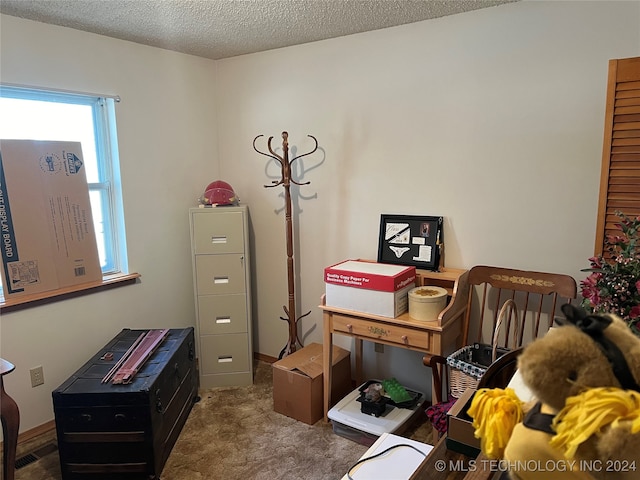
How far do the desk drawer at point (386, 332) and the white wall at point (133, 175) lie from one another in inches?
54.3

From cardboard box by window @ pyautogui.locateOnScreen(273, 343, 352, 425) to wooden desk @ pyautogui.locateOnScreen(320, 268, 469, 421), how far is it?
0.06m

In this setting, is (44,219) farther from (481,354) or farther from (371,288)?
(481,354)

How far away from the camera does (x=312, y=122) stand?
9.75 feet

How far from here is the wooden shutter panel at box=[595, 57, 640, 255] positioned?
64.1 inches

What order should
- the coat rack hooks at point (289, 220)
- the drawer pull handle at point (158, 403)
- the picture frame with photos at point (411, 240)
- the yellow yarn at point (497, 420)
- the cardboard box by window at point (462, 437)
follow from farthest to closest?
the coat rack hooks at point (289, 220)
the picture frame with photos at point (411, 240)
the drawer pull handle at point (158, 403)
the cardboard box by window at point (462, 437)
the yellow yarn at point (497, 420)

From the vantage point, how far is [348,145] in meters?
2.85

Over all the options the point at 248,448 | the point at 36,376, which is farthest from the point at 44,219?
the point at 248,448

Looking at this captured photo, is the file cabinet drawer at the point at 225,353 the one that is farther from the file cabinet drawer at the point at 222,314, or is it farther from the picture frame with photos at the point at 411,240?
the picture frame with photos at the point at 411,240

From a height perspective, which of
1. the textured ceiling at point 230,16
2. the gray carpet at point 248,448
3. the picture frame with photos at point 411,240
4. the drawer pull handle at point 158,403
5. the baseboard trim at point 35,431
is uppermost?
the textured ceiling at point 230,16

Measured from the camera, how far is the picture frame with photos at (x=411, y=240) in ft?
8.45

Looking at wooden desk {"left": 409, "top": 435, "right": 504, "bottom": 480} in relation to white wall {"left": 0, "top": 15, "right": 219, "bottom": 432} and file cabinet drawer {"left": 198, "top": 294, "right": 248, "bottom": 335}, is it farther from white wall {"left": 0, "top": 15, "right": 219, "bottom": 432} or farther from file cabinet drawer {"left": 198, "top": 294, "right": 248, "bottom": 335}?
white wall {"left": 0, "top": 15, "right": 219, "bottom": 432}

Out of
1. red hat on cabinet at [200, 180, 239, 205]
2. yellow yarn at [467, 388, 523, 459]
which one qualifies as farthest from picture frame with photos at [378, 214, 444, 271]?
yellow yarn at [467, 388, 523, 459]

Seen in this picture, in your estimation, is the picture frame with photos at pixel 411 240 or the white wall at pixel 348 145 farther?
the picture frame with photos at pixel 411 240

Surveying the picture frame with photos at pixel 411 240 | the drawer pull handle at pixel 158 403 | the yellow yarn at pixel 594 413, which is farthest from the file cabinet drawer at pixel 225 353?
the yellow yarn at pixel 594 413
